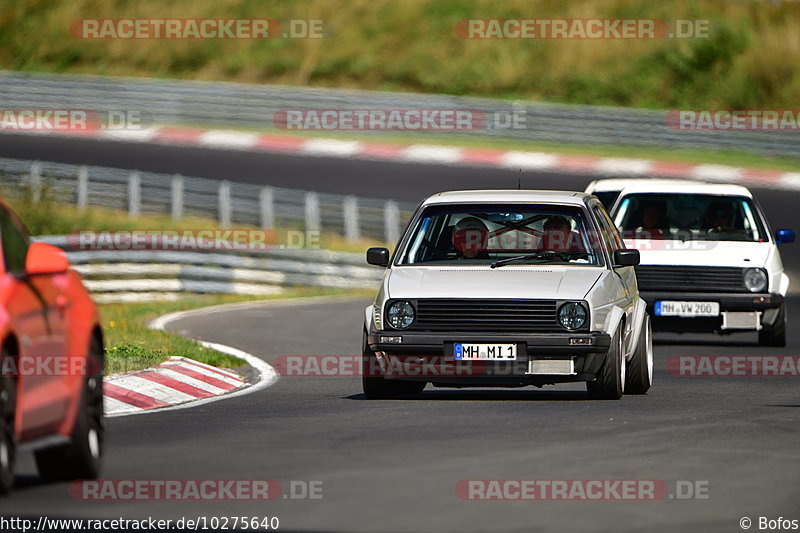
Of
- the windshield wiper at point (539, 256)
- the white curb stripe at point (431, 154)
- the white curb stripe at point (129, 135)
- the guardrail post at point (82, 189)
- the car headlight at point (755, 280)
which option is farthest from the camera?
the white curb stripe at point (129, 135)

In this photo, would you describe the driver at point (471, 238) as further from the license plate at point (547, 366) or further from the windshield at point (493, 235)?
the license plate at point (547, 366)

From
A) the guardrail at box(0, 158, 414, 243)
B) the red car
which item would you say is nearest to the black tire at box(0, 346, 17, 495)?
the red car

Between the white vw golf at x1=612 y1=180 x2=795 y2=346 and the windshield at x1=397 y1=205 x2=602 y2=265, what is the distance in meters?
5.03

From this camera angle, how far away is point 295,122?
139ft

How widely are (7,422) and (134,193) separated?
81.9 feet

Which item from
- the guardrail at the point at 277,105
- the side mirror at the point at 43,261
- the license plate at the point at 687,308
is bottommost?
the license plate at the point at 687,308

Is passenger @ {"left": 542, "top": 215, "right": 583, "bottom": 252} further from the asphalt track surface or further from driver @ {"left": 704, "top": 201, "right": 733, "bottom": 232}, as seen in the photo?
driver @ {"left": 704, "top": 201, "right": 733, "bottom": 232}

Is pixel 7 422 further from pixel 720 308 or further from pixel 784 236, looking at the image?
pixel 784 236

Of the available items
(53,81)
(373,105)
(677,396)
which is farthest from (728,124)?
(677,396)

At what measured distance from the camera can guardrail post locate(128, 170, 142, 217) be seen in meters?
32.7

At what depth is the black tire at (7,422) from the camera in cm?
787

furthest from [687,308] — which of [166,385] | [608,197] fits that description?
[166,385]

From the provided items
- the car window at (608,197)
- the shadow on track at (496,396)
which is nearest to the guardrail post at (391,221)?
the car window at (608,197)

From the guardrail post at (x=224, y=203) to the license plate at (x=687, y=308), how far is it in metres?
15.2
